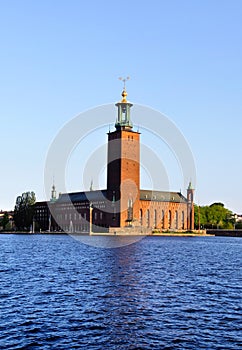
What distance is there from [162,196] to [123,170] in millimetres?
24034

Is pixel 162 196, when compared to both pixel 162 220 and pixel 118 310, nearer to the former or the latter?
pixel 162 220

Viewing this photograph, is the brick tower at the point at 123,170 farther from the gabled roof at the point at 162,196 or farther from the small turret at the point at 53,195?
the small turret at the point at 53,195

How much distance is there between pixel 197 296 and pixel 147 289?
2427 mm

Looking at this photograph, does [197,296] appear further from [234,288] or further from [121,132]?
[121,132]

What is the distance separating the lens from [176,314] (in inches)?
699

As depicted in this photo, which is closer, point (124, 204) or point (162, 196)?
point (124, 204)

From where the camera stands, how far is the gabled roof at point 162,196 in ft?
438

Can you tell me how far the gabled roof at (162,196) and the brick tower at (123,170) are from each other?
10.6 metres

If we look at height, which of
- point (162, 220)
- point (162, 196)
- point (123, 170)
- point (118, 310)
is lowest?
point (118, 310)

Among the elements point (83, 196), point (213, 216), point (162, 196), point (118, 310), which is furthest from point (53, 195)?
point (118, 310)

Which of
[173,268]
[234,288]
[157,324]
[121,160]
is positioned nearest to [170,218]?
[121,160]

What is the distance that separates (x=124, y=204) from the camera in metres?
119

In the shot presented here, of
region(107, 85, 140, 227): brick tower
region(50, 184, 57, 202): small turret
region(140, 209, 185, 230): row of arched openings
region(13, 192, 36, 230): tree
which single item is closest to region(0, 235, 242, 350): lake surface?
region(107, 85, 140, 227): brick tower

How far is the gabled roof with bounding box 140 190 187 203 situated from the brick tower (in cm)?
1063
